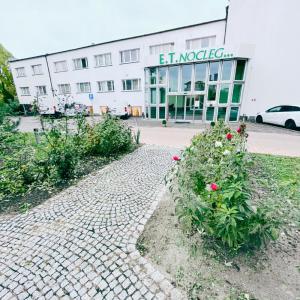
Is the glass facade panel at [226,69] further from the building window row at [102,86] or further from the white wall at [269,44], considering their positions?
the building window row at [102,86]

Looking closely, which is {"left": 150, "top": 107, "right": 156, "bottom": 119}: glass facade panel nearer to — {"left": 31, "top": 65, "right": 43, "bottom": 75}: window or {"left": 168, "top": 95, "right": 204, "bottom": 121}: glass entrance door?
{"left": 168, "top": 95, "right": 204, "bottom": 121}: glass entrance door

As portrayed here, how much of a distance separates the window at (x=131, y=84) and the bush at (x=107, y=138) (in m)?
12.9

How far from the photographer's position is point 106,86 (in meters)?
20.3

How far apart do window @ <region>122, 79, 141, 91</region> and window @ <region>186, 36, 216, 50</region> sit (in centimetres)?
585

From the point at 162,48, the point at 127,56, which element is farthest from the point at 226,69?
the point at 127,56

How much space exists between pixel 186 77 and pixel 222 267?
14160mm

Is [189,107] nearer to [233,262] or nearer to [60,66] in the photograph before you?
[233,262]

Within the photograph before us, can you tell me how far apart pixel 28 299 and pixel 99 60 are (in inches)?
854

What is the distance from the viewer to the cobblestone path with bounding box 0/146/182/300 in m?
2.03

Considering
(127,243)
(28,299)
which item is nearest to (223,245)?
(127,243)

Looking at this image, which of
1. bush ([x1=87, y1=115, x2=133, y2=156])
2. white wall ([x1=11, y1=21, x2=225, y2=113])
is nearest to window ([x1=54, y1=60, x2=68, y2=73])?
→ white wall ([x1=11, y1=21, x2=225, y2=113])

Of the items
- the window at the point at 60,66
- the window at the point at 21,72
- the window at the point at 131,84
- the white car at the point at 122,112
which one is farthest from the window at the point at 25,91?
the window at the point at 131,84

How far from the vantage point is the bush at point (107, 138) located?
20.7ft

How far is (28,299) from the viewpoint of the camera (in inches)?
76.7
